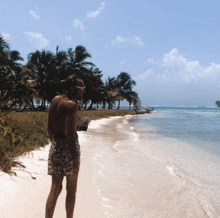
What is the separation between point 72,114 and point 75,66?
34.6 meters

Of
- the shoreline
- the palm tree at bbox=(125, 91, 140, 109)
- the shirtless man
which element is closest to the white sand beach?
the shoreline

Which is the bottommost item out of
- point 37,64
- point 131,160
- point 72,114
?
point 131,160

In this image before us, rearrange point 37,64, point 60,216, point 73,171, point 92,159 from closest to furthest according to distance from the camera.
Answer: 1. point 73,171
2. point 60,216
3. point 92,159
4. point 37,64

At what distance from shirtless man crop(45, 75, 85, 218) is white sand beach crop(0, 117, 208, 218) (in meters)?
1.00

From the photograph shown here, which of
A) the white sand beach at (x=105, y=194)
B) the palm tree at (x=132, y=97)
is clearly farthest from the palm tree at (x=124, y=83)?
the white sand beach at (x=105, y=194)

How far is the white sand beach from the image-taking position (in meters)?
3.56

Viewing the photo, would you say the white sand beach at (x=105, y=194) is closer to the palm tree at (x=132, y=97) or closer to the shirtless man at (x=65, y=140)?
the shirtless man at (x=65, y=140)

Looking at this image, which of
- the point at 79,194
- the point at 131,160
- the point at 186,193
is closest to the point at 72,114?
the point at 79,194

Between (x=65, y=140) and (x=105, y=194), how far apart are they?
226 cm

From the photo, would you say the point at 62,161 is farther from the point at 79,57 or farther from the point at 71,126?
the point at 79,57

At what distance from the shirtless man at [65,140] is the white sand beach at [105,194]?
39.3 inches

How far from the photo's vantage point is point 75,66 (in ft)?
118

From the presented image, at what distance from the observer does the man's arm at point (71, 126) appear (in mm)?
2395

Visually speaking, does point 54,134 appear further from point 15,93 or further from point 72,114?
point 15,93
